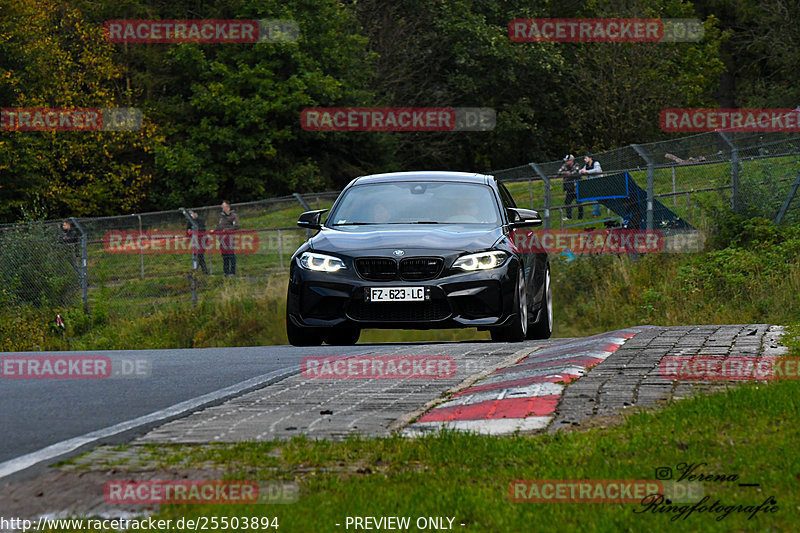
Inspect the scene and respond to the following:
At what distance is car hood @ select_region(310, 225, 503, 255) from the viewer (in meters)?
11.6

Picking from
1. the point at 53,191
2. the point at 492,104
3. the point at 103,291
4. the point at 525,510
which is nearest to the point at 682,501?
the point at 525,510

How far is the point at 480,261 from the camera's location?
1164 centimetres

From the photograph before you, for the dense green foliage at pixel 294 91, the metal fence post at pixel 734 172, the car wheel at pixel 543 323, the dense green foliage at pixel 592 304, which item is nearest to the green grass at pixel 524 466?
the car wheel at pixel 543 323

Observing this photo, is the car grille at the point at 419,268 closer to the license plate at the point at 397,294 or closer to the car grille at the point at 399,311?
the license plate at the point at 397,294

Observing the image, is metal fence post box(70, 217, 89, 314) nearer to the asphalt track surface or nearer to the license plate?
the asphalt track surface

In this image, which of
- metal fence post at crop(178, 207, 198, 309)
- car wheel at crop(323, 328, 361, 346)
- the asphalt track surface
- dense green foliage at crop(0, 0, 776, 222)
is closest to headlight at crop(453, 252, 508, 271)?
the asphalt track surface

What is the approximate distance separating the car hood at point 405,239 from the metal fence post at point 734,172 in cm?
1163

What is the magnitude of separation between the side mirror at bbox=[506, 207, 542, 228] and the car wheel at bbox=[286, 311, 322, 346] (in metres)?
2.24

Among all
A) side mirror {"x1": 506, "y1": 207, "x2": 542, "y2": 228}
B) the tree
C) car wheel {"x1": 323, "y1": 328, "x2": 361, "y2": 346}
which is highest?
the tree

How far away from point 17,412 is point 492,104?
176 feet

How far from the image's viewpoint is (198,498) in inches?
207

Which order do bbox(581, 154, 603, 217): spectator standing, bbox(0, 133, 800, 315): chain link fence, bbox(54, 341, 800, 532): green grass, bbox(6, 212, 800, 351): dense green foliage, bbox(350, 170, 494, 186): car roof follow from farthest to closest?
bbox(581, 154, 603, 217): spectator standing < bbox(0, 133, 800, 315): chain link fence < bbox(6, 212, 800, 351): dense green foliage < bbox(350, 170, 494, 186): car roof < bbox(54, 341, 800, 532): green grass

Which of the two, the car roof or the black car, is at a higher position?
the car roof

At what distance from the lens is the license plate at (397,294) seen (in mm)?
11477
